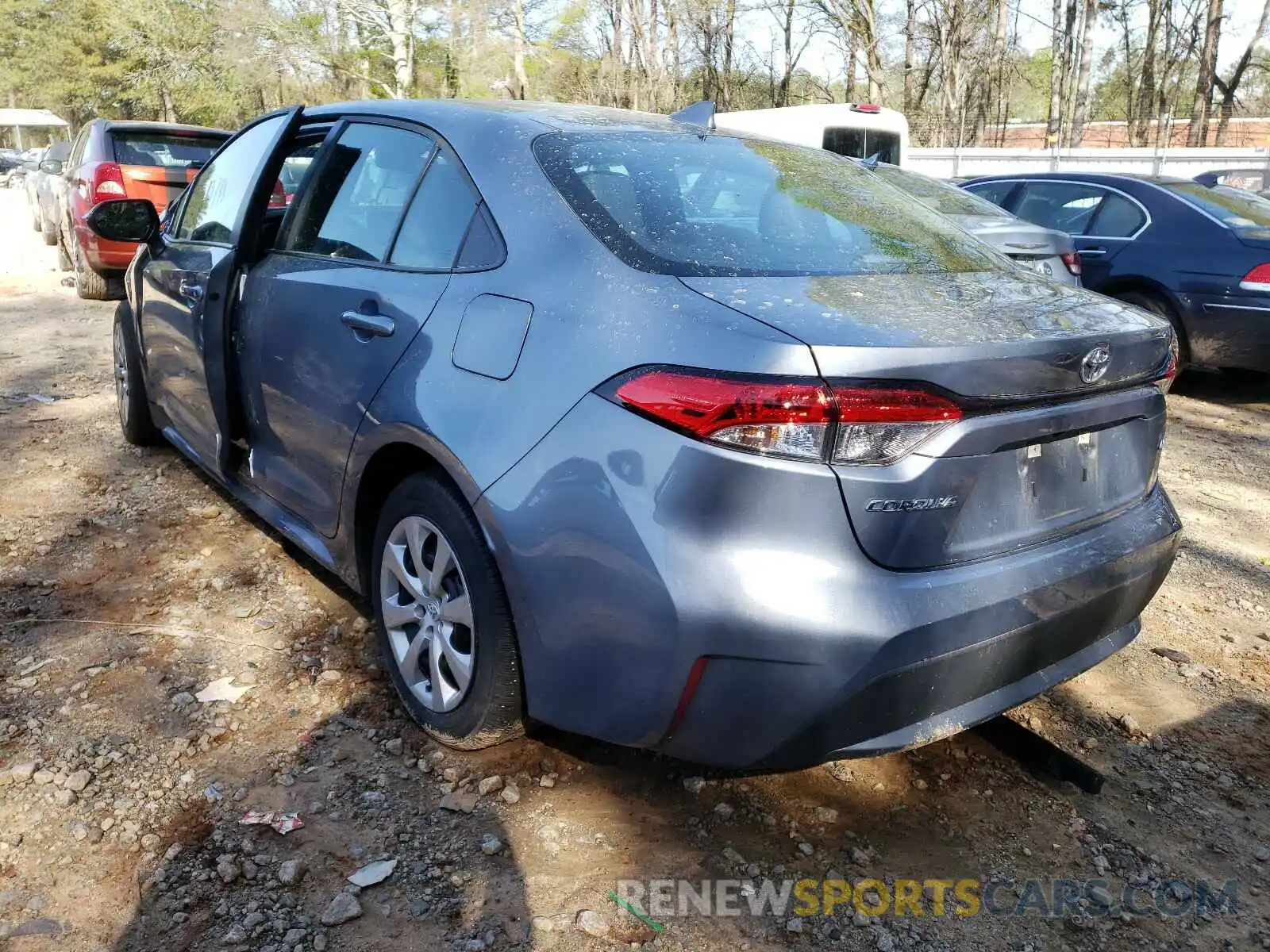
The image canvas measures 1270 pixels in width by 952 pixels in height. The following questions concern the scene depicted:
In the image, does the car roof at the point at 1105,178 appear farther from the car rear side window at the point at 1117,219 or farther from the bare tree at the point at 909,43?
the bare tree at the point at 909,43

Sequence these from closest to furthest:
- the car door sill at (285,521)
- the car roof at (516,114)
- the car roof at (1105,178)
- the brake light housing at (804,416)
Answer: the brake light housing at (804,416)
the car roof at (516,114)
the car door sill at (285,521)
the car roof at (1105,178)

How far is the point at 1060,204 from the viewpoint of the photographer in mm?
7848

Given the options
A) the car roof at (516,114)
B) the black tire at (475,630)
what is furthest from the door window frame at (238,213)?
the black tire at (475,630)

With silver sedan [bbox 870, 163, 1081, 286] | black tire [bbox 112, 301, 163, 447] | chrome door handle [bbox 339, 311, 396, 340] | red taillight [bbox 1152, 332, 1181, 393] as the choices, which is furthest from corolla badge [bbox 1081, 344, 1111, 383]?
silver sedan [bbox 870, 163, 1081, 286]

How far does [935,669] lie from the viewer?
1.96 m

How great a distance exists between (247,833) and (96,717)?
2.42 ft

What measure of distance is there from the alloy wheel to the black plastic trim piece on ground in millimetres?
1302

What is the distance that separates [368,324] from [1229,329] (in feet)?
19.7

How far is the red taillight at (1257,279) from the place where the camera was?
632 cm

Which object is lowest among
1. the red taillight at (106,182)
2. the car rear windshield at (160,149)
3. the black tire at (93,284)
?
the black tire at (93,284)

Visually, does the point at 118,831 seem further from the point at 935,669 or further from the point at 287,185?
the point at 287,185

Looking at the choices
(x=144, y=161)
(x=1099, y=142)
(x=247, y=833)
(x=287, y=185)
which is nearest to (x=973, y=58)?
(x=1099, y=142)

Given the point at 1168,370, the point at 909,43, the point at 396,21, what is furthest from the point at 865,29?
the point at 1168,370

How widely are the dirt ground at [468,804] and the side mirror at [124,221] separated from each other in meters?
1.30
